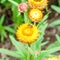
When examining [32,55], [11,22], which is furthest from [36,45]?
[11,22]

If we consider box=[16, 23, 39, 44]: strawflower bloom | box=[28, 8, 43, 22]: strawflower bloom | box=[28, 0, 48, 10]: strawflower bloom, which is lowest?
box=[16, 23, 39, 44]: strawflower bloom

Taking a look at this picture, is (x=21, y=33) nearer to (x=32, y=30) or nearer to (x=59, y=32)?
(x=32, y=30)

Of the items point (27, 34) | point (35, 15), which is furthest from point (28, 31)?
point (35, 15)

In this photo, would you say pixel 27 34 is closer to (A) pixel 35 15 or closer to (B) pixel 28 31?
(B) pixel 28 31

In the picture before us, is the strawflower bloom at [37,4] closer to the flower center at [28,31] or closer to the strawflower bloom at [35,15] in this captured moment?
the strawflower bloom at [35,15]

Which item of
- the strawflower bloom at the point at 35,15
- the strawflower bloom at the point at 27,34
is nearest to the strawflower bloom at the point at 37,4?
the strawflower bloom at the point at 35,15

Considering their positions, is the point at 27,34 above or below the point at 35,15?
below

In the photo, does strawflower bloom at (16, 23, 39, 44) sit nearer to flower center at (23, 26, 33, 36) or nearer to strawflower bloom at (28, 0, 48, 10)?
flower center at (23, 26, 33, 36)

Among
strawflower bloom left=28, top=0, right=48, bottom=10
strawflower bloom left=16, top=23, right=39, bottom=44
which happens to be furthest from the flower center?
strawflower bloom left=28, top=0, right=48, bottom=10

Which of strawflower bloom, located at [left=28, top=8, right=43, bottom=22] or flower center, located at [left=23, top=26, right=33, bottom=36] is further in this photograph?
strawflower bloom, located at [left=28, top=8, right=43, bottom=22]
